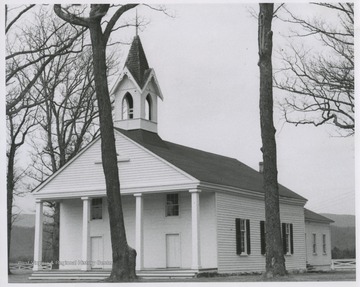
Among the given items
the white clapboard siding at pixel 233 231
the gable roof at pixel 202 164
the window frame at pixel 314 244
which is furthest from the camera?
the window frame at pixel 314 244

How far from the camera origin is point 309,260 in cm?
3644

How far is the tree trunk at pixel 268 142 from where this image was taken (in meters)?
21.9

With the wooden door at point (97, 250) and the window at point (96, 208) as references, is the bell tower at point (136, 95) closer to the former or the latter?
the window at point (96, 208)

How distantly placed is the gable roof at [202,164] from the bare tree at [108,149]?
4.90 metres

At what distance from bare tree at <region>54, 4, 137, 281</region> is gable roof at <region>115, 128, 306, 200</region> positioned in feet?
16.1

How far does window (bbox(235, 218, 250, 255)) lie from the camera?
29203mm

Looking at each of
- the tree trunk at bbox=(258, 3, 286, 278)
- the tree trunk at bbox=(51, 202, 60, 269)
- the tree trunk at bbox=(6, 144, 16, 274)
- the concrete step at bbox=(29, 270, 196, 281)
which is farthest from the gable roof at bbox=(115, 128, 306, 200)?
the tree trunk at bbox=(51, 202, 60, 269)

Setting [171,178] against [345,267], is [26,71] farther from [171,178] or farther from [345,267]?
[345,267]

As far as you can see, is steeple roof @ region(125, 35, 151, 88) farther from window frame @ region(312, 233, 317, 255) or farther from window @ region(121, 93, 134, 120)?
window frame @ region(312, 233, 317, 255)

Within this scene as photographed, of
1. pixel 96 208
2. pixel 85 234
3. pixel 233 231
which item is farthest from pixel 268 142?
pixel 96 208

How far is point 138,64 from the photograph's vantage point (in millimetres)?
31828

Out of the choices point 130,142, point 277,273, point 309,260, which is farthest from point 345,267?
point 309,260

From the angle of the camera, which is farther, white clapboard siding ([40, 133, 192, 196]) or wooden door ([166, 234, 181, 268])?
wooden door ([166, 234, 181, 268])

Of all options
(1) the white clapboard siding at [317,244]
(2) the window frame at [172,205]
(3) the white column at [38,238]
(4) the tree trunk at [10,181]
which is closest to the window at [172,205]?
(2) the window frame at [172,205]
